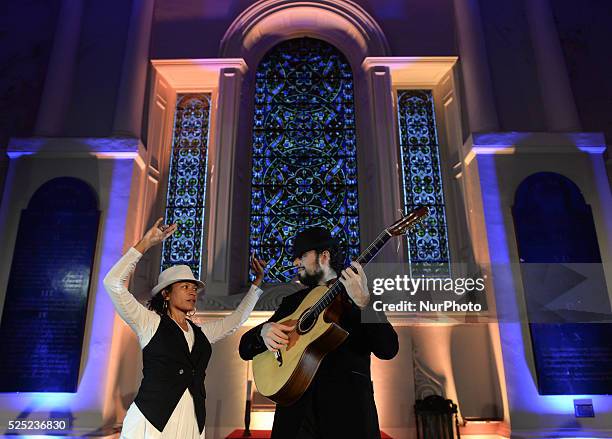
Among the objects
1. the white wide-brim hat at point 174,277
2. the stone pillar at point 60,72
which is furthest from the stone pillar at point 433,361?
the stone pillar at point 60,72

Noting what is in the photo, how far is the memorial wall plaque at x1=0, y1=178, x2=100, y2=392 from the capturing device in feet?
14.0

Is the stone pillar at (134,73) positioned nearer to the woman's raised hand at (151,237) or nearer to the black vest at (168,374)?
the woman's raised hand at (151,237)

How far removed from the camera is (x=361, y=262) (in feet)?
7.03

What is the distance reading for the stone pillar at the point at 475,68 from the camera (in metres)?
5.27

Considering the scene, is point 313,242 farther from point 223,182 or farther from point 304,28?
point 304,28

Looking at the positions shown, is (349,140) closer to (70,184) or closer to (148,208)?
(148,208)

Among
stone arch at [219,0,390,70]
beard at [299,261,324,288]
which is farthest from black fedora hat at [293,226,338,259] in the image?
stone arch at [219,0,390,70]

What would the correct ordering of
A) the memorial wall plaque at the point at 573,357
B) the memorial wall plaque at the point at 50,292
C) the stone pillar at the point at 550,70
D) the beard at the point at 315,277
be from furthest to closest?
the stone pillar at the point at 550,70
the memorial wall plaque at the point at 50,292
the memorial wall plaque at the point at 573,357
the beard at the point at 315,277

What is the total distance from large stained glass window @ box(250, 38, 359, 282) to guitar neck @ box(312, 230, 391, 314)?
10.3ft

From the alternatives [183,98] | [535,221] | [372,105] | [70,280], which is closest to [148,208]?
[70,280]

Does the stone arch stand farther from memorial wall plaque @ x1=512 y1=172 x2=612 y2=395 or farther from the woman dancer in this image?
the woman dancer

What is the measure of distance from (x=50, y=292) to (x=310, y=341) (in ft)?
11.4

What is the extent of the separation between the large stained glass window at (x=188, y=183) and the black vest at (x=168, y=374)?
10.0ft

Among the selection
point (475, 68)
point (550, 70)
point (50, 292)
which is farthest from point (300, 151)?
point (50, 292)
